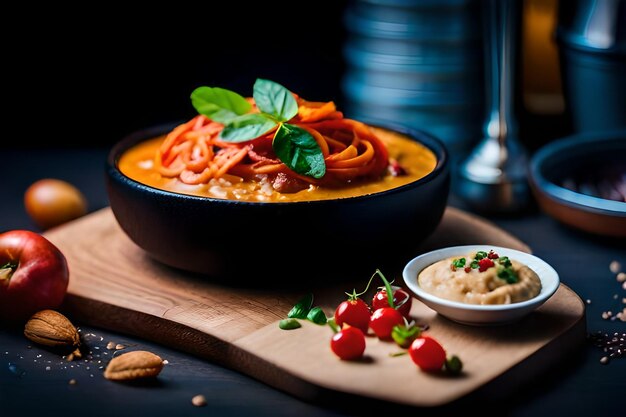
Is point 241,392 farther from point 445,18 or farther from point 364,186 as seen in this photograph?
point 445,18

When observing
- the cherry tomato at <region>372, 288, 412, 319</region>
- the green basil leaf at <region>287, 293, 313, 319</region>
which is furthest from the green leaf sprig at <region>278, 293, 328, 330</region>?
the cherry tomato at <region>372, 288, 412, 319</region>

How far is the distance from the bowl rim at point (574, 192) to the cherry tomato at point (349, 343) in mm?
1222

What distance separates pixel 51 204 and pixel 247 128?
3.48ft

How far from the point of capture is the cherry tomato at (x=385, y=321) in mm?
2453

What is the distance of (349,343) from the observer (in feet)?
7.67

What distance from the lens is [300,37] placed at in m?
4.48

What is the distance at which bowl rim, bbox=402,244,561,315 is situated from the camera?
7.86ft

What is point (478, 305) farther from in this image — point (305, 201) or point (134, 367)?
point (134, 367)

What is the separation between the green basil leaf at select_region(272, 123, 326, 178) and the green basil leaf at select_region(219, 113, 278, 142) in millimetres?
64

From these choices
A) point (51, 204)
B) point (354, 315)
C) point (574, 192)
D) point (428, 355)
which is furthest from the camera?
point (51, 204)

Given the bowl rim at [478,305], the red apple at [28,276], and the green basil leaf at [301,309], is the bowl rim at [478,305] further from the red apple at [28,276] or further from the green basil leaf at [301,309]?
the red apple at [28,276]

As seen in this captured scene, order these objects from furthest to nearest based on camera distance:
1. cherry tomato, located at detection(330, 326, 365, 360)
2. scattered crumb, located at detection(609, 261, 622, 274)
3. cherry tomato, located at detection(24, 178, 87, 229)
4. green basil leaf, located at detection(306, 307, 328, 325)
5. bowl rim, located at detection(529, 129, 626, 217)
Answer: cherry tomato, located at detection(24, 178, 87, 229) → bowl rim, located at detection(529, 129, 626, 217) → scattered crumb, located at detection(609, 261, 622, 274) → green basil leaf, located at detection(306, 307, 328, 325) → cherry tomato, located at detection(330, 326, 365, 360)

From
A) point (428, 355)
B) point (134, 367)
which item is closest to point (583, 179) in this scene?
point (428, 355)

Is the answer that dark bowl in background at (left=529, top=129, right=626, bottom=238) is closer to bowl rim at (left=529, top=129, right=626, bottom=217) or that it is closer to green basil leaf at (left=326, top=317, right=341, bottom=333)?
bowl rim at (left=529, top=129, right=626, bottom=217)
